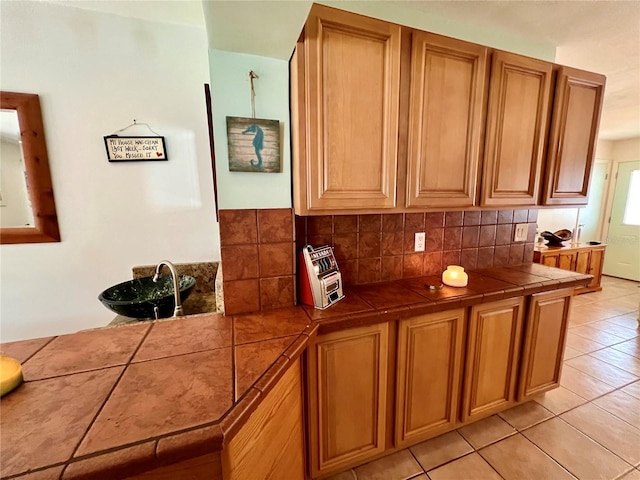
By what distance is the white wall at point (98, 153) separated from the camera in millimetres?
1511

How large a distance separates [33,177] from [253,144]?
1.50 metres

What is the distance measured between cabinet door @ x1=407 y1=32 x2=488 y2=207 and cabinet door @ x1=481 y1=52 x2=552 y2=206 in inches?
3.3

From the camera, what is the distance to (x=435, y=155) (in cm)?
133

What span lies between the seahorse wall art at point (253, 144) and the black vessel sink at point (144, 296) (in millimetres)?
790

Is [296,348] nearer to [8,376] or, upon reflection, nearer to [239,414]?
[239,414]

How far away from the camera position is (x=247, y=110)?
1088 mm

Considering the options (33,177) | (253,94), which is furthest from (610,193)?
(33,177)

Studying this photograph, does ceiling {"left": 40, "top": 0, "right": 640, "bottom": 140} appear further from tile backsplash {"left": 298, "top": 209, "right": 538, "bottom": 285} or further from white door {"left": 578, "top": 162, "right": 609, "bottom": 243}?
white door {"left": 578, "top": 162, "right": 609, "bottom": 243}

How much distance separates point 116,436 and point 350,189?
1.07 meters

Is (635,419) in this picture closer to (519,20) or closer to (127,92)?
(519,20)

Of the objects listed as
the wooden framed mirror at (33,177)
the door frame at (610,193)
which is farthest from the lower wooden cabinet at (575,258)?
the wooden framed mirror at (33,177)

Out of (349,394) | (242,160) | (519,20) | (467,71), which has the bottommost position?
(349,394)

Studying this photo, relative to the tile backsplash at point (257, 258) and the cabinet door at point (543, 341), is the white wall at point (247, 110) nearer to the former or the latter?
the tile backsplash at point (257, 258)

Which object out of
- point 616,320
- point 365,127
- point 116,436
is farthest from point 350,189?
point 616,320
